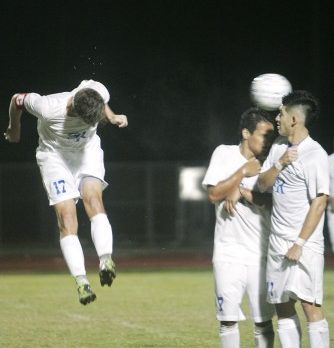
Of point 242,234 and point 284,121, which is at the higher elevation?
point 284,121

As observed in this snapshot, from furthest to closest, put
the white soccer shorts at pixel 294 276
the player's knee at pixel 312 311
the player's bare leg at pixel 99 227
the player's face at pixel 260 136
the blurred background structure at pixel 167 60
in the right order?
the blurred background structure at pixel 167 60, the player's face at pixel 260 136, the player's bare leg at pixel 99 227, the player's knee at pixel 312 311, the white soccer shorts at pixel 294 276

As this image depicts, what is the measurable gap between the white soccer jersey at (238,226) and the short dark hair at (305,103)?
0.73 m

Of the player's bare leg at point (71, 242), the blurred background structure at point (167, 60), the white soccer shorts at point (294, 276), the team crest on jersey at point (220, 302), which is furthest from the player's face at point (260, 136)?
the blurred background structure at point (167, 60)

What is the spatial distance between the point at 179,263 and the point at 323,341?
49.0ft

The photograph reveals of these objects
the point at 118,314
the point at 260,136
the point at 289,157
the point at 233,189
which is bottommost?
the point at 118,314

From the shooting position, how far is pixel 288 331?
26.2 ft

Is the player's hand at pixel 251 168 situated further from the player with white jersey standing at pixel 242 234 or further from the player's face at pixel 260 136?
the player's face at pixel 260 136

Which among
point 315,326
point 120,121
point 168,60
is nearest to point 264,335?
point 315,326

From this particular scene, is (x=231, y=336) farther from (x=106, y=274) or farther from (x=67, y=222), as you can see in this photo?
(x=67, y=222)

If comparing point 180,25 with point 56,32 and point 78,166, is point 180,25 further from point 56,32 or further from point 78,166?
point 78,166

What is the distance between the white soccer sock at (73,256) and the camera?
8.41 meters

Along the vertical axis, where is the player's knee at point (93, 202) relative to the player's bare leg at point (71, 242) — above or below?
above

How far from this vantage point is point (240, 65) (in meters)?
30.9

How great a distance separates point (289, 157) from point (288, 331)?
1.40m
